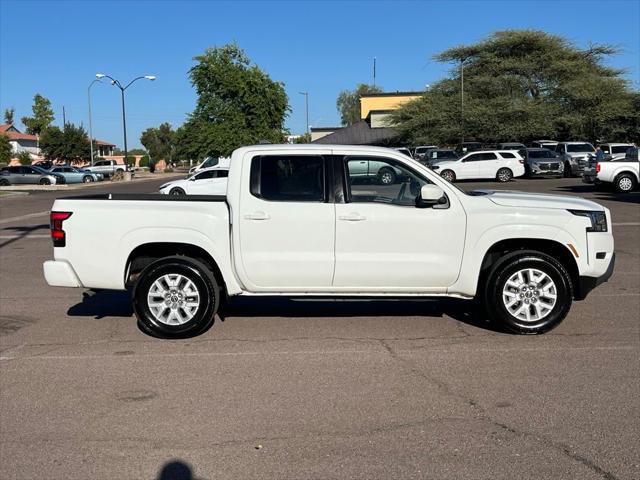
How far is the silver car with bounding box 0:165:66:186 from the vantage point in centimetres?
5041

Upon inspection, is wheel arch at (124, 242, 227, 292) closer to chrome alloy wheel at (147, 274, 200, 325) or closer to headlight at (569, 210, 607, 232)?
chrome alloy wheel at (147, 274, 200, 325)

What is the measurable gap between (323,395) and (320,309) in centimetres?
296

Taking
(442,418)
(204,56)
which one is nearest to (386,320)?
(442,418)

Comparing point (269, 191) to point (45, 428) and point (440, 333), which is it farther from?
point (45, 428)

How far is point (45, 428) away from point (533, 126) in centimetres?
5235

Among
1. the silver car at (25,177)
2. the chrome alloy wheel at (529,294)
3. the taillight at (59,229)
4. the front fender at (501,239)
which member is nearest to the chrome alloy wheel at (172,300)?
the taillight at (59,229)

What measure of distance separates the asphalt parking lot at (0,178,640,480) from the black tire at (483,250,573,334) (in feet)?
0.55

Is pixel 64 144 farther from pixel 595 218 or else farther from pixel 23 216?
pixel 595 218

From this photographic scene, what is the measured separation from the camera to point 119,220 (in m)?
7.00

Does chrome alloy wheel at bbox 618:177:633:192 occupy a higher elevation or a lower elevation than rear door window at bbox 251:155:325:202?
lower

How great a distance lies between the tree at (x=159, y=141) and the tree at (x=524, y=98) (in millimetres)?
66692

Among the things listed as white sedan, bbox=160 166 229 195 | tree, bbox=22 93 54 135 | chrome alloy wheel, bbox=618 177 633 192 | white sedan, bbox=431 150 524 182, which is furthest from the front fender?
tree, bbox=22 93 54 135

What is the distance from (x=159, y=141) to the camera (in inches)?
4998

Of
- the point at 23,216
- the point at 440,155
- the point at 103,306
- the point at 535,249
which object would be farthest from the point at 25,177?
the point at 535,249
